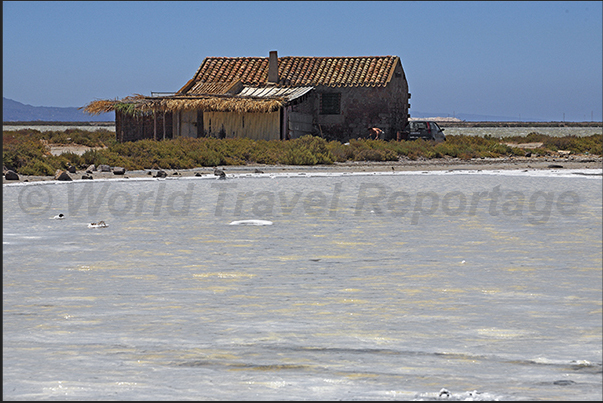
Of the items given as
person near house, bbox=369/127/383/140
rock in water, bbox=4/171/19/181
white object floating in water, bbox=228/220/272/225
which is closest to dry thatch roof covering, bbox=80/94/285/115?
person near house, bbox=369/127/383/140

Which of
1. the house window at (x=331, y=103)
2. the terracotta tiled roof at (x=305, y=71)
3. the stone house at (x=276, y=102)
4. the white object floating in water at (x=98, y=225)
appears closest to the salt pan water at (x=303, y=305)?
the white object floating in water at (x=98, y=225)

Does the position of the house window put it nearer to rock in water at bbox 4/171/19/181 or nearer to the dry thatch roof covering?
the dry thatch roof covering

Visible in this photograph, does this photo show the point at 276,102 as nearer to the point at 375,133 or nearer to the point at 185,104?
the point at 185,104

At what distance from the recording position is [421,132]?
4106 cm

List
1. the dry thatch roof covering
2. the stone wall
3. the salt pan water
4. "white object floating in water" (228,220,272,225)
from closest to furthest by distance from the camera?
the salt pan water → "white object floating in water" (228,220,272,225) → the dry thatch roof covering → the stone wall

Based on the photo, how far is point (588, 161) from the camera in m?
31.7

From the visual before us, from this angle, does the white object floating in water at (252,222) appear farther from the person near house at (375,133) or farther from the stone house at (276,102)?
the person near house at (375,133)

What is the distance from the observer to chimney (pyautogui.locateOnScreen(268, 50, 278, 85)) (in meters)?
41.0

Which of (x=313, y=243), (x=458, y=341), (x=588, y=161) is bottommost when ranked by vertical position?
(x=588, y=161)

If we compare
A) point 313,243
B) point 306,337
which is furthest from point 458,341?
point 313,243

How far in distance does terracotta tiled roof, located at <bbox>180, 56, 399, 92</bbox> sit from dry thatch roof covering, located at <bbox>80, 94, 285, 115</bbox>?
4.63 metres

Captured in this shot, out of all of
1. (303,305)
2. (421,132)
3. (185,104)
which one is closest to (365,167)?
(185,104)

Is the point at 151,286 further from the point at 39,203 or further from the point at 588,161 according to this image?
the point at 588,161

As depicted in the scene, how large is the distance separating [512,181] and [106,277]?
1547cm
